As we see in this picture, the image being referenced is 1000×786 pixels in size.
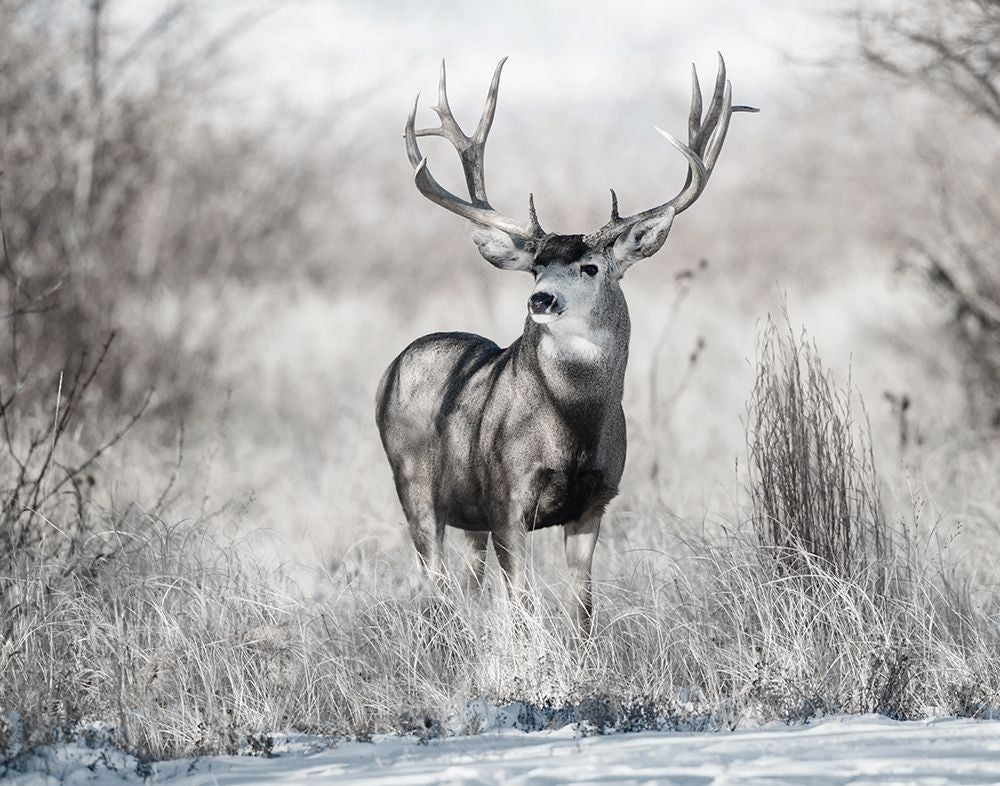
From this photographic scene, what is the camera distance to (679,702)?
210 inches

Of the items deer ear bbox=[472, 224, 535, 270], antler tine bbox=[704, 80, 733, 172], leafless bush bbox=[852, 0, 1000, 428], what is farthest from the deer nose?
leafless bush bbox=[852, 0, 1000, 428]

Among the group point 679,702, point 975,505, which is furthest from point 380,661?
point 975,505

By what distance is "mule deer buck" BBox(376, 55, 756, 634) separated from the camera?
5.80 meters

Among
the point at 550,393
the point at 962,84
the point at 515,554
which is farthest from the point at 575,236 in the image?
the point at 962,84

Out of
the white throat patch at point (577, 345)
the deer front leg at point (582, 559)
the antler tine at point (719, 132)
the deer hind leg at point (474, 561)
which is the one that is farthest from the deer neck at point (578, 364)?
the deer hind leg at point (474, 561)

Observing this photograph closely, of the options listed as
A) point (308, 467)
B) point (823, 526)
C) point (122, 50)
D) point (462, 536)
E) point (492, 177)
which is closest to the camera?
point (823, 526)

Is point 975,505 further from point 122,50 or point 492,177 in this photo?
point 492,177

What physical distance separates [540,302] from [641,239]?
64 cm

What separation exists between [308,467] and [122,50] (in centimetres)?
352

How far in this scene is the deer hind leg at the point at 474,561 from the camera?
6.66 m

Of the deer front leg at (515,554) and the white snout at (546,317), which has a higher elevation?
the white snout at (546,317)

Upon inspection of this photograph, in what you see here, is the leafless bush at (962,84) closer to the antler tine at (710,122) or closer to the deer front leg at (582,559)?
the antler tine at (710,122)

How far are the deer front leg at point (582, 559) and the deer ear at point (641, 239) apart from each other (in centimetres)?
96

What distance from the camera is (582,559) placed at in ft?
19.6
